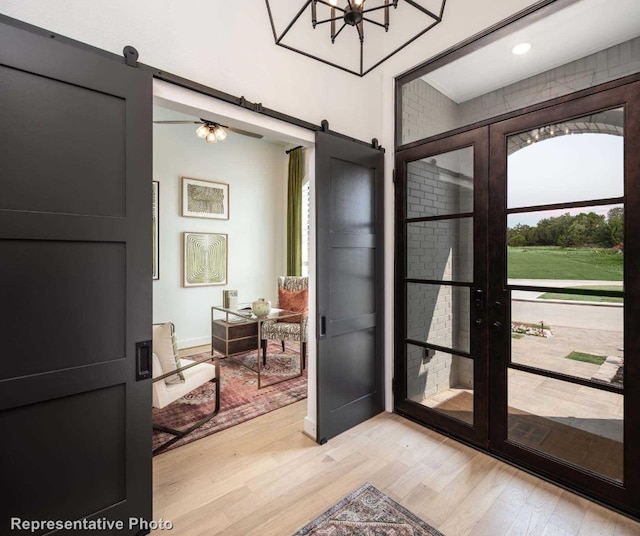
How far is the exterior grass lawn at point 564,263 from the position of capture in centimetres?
184

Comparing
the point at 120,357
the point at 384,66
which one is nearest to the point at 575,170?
the point at 384,66

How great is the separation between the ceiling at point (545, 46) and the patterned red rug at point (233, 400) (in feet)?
10.4

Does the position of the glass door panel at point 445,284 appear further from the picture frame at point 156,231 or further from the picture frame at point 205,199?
the picture frame at point 156,231

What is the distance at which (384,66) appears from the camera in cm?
294

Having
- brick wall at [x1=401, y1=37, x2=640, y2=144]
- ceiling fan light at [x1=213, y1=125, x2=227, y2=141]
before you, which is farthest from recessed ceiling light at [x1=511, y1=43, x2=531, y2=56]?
ceiling fan light at [x1=213, y1=125, x2=227, y2=141]

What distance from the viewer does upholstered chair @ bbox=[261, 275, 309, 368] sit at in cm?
406

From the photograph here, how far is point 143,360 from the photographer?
163cm

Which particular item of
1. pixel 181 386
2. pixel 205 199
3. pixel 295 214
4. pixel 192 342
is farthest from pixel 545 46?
pixel 192 342

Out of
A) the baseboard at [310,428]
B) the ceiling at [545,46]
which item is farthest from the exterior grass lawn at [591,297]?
the baseboard at [310,428]

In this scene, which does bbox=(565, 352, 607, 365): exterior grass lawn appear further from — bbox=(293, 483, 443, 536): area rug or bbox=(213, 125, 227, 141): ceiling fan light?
bbox=(213, 125, 227, 141): ceiling fan light

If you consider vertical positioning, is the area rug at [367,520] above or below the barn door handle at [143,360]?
below

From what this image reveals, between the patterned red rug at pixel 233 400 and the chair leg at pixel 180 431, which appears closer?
the chair leg at pixel 180 431

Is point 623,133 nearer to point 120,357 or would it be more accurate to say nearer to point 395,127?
point 395,127

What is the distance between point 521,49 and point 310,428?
10.4ft
